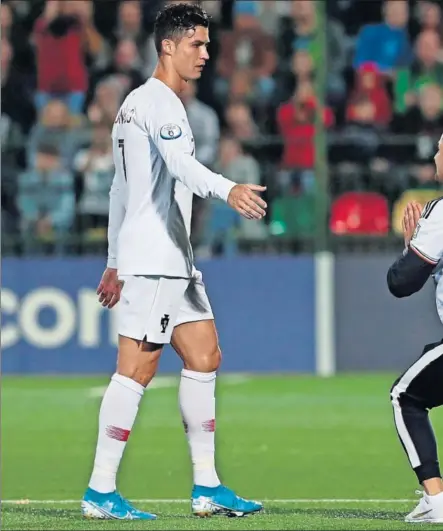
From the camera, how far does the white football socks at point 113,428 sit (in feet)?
21.7

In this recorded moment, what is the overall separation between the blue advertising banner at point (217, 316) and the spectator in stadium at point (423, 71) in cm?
227

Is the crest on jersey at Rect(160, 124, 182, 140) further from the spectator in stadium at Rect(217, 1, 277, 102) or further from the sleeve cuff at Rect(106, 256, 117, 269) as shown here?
the spectator in stadium at Rect(217, 1, 277, 102)

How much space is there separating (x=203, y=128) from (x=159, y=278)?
28.4 feet

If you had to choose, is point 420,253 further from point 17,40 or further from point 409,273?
point 17,40

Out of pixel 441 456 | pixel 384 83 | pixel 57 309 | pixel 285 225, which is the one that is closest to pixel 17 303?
pixel 57 309

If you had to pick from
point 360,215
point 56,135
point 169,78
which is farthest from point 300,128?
point 169,78

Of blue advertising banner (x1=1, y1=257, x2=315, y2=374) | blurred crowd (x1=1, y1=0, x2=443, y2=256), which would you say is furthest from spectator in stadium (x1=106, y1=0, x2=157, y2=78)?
blue advertising banner (x1=1, y1=257, x2=315, y2=374)

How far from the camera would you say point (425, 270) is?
624cm

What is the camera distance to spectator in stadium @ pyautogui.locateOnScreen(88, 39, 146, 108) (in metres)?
15.9

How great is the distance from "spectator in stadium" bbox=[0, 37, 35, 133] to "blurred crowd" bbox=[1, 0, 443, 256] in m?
0.01

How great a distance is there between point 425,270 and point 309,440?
434cm

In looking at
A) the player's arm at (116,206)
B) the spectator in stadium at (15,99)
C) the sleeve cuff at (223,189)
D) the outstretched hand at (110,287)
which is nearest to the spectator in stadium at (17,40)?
the spectator in stadium at (15,99)

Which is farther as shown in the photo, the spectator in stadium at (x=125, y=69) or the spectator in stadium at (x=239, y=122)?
the spectator in stadium at (x=125, y=69)

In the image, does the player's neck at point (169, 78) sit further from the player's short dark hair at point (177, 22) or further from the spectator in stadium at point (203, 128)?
the spectator in stadium at point (203, 128)
